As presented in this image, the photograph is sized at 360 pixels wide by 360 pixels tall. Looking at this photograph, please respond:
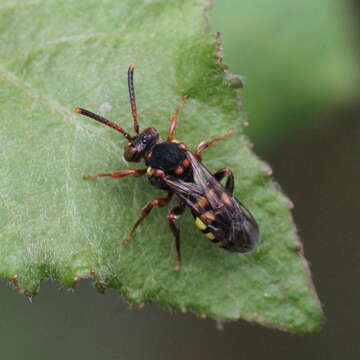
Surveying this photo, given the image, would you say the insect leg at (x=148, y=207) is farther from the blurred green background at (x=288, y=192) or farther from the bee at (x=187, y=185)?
the blurred green background at (x=288, y=192)

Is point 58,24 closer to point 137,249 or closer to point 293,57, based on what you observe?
point 137,249

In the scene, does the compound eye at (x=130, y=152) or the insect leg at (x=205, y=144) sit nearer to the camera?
the insect leg at (x=205, y=144)

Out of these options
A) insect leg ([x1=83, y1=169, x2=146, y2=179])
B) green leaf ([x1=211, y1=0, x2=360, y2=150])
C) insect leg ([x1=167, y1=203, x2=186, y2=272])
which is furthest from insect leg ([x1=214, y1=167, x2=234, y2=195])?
green leaf ([x1=211, y1=0, x2=360, y2=150])

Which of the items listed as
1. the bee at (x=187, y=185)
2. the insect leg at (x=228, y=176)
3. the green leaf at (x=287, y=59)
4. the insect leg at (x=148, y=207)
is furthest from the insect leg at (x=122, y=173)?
the green leaf at (x=287, y=59)

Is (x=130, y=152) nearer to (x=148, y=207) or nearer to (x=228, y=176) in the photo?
(x=148, y=207)

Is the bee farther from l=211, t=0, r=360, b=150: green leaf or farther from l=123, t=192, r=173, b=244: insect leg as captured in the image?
l=211, t=0, r=360, b=150: green leaf

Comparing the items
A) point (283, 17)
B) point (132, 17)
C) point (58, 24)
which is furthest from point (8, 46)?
point (283, 17)
